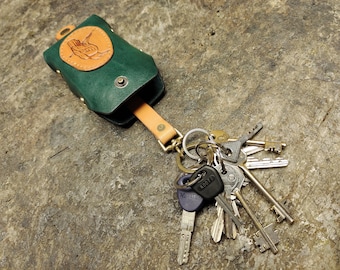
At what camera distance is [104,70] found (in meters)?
2.22

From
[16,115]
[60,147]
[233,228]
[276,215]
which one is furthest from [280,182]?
[16,115]

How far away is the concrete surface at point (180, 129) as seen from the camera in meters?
1.96

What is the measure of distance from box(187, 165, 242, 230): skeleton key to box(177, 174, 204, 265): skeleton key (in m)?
0.05

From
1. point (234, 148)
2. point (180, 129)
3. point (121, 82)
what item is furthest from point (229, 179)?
point (121, 82)

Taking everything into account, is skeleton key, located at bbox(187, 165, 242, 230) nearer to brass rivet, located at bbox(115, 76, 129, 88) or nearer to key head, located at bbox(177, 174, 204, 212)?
key head, located at bbox(177, 174, 204, 212)

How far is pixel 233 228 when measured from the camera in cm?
193

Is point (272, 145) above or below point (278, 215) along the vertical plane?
above

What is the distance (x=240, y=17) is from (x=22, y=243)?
180 centimetres

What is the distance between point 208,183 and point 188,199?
0.43 ft

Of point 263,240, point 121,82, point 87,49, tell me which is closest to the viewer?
point 263,240

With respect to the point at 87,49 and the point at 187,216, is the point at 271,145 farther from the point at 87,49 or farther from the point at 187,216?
the point at 87,49

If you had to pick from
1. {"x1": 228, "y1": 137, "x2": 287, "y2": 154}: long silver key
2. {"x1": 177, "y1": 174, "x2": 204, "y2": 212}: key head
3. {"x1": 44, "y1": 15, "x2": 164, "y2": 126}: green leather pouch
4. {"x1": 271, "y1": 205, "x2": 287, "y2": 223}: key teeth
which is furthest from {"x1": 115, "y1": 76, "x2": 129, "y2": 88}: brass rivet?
{"x1": 271, "y1": 205, "x2": 287, "y2": 223}: key teeth

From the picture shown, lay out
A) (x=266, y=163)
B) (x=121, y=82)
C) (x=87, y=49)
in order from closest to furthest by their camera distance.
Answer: (x=266, y=163)
(x=121, y=82)
(x=87, y=49)

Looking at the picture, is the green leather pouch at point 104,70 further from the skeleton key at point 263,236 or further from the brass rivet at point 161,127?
the skeleton key at point 263,236
